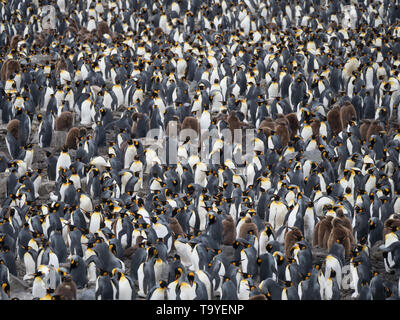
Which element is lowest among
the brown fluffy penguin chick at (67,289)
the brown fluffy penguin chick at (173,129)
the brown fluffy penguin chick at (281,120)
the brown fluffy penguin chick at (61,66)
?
the brown fluffy penguin chick at (67,289)

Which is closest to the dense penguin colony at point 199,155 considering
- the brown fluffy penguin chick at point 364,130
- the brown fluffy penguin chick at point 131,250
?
the brown fluffy penguin chick at point 131,250

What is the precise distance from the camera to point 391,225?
1143cm

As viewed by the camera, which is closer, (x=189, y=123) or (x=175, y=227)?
(x=175, y=227)

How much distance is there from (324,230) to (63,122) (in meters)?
6.39

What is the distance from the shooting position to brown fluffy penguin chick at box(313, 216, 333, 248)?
37.5ft

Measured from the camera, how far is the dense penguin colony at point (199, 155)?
34.1ft

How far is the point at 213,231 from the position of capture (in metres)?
11.4

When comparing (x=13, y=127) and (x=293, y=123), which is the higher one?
(x=293, y=123)

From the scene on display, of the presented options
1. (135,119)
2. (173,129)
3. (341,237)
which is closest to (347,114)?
(173,129)

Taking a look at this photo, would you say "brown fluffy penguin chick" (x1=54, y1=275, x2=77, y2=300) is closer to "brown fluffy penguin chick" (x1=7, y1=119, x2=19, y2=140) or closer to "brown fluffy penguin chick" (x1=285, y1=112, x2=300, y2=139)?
"brown fluffy penguin chick" (x1=7, y1=119, x2=19, y2=140)

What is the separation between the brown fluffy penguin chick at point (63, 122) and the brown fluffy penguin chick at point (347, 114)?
570cm

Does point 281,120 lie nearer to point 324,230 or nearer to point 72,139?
point 72,139

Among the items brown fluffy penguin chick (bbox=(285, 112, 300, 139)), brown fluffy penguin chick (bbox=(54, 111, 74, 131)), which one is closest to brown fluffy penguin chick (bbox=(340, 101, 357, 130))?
brown fluffy penguin chick (bbox=(285, 112, 300, 139))

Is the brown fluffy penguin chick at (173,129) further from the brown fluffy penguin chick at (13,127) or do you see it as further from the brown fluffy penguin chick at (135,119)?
the brown fluffy penguin chick at (13,127)
